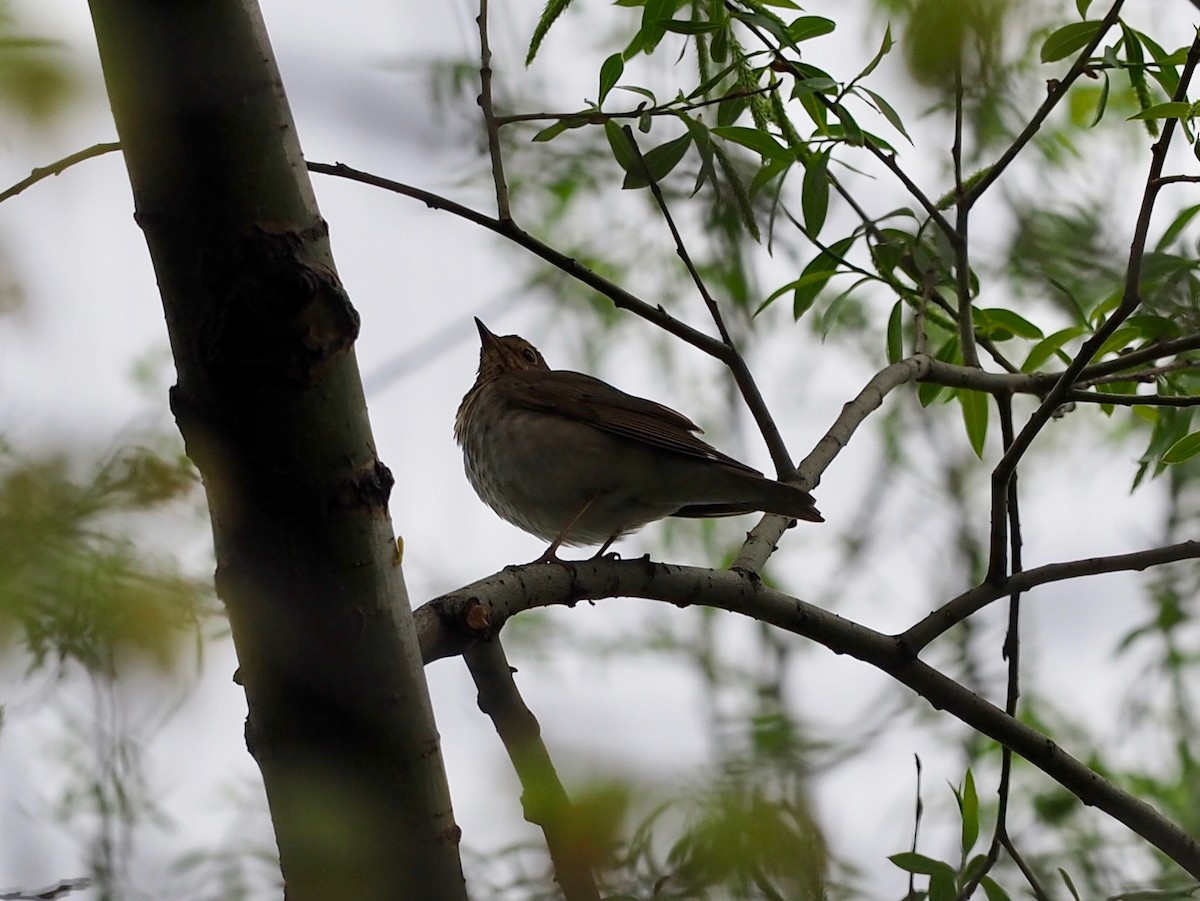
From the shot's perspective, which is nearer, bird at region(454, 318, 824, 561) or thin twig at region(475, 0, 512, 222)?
thin twig at region(475, 0, 512, 222)

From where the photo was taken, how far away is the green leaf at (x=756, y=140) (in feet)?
10.4

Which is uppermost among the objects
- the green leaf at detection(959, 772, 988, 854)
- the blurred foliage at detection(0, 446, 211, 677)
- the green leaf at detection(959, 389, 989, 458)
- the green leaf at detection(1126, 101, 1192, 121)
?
the green leaf at detection(1126, 101, 1192, 121)

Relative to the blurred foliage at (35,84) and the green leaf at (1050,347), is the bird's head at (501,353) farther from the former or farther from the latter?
the blurred foliage at (35,84)

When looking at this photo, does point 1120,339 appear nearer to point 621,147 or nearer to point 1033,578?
point 1033,578

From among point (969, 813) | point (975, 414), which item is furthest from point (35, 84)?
point (975, 414)

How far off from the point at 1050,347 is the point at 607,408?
1787mm

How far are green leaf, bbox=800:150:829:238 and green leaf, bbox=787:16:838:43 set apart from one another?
12.6 inches

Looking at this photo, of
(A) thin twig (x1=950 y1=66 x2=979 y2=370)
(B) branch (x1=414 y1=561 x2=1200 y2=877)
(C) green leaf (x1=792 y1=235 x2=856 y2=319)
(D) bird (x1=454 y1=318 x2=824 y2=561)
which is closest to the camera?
(B) branch (x1=414 y1=561 x2=1200 y2=877)

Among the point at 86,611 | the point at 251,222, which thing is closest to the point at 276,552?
the point at 86,611

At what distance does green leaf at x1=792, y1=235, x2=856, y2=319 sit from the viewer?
155 inches

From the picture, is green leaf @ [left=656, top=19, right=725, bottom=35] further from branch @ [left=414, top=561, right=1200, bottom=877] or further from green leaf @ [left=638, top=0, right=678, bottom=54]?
branch @ [left=414, top=561, right=1200, bottom=877]

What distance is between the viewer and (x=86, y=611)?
1.72m

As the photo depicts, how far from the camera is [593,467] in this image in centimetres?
482

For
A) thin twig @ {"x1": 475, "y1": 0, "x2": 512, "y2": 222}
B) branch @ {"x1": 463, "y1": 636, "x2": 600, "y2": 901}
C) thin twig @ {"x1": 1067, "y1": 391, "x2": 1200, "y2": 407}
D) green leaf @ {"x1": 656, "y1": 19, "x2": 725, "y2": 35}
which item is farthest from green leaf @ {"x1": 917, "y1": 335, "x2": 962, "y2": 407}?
branch @ {"x1": 463, "y1": 636, "x2": 600, "y2": 901}
